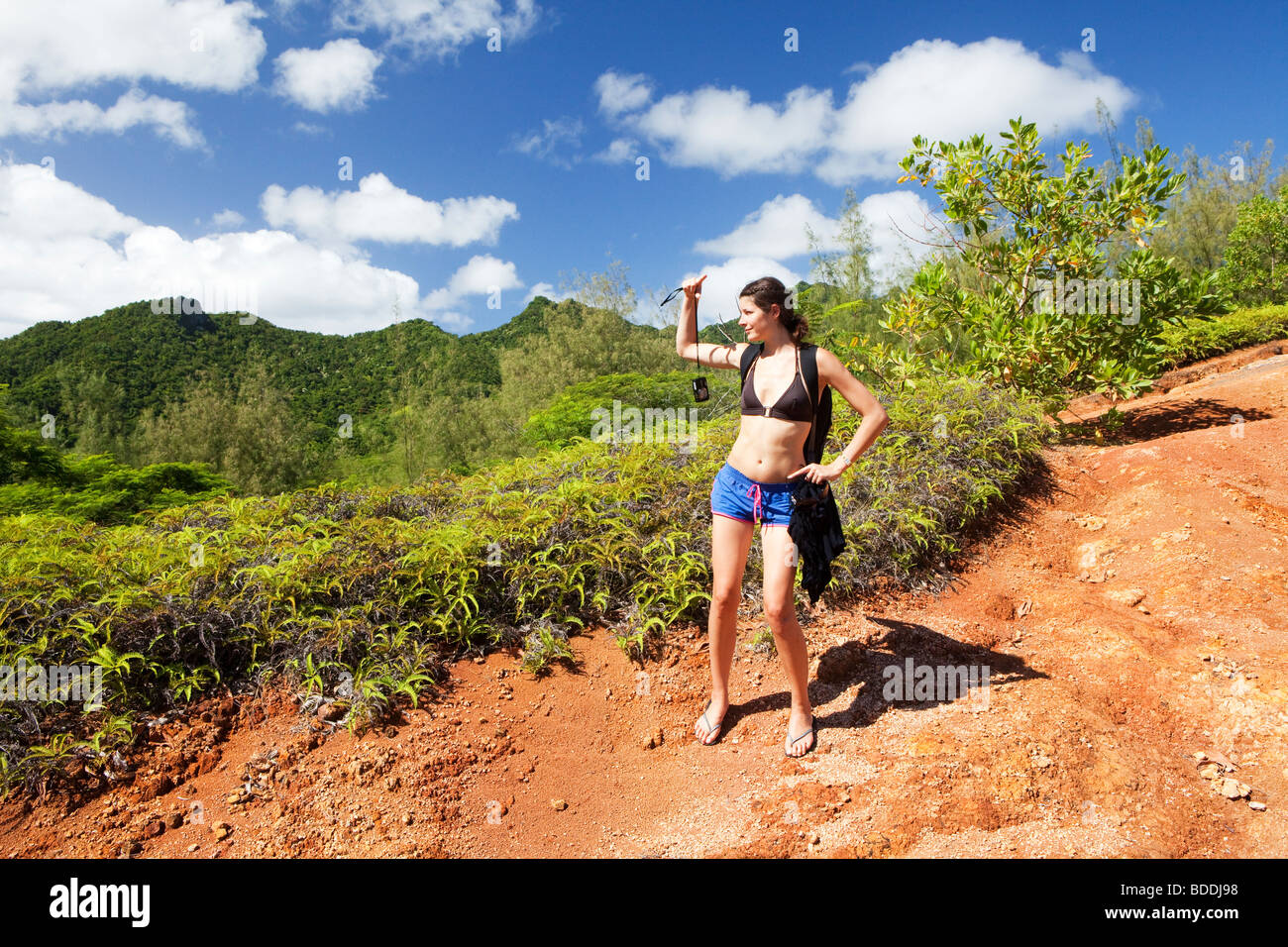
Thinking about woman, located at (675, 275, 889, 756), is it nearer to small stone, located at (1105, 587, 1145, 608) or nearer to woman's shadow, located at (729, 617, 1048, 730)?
woman's shadow, located at (729, 617, 1048, 730)

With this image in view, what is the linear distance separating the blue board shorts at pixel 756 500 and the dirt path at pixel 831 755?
3.40 feet

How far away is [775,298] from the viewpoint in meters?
2.67

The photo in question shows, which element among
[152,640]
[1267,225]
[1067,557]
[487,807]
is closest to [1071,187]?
[1067,557]

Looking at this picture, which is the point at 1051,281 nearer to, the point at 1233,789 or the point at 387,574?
the point at 1233,789

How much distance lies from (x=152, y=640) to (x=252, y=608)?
1.32 feet

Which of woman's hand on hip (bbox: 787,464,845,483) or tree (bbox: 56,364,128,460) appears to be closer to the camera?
woman's hand on hip (bbox: 787,464,845,483)

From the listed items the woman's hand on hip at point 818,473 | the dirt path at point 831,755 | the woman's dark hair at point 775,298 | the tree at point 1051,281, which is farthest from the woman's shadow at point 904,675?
the tree at point 1051,281

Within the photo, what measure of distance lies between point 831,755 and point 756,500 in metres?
1.13

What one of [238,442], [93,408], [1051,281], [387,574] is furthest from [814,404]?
[93,408]

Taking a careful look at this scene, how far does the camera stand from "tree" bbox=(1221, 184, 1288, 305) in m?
14.8

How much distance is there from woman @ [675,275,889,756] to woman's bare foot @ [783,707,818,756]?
0.15 meters

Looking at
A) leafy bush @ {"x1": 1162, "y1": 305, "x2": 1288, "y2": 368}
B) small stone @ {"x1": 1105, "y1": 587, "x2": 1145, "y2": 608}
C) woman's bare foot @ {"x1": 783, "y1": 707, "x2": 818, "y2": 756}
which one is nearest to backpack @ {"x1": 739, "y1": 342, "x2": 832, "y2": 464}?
woman's bare foot @ {"x1": 783, "y1": 707, "x2": 818, "y2": 756}

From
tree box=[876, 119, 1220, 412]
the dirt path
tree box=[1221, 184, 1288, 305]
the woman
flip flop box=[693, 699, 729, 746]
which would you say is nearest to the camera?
the dirt path

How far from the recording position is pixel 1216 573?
3.96 m
